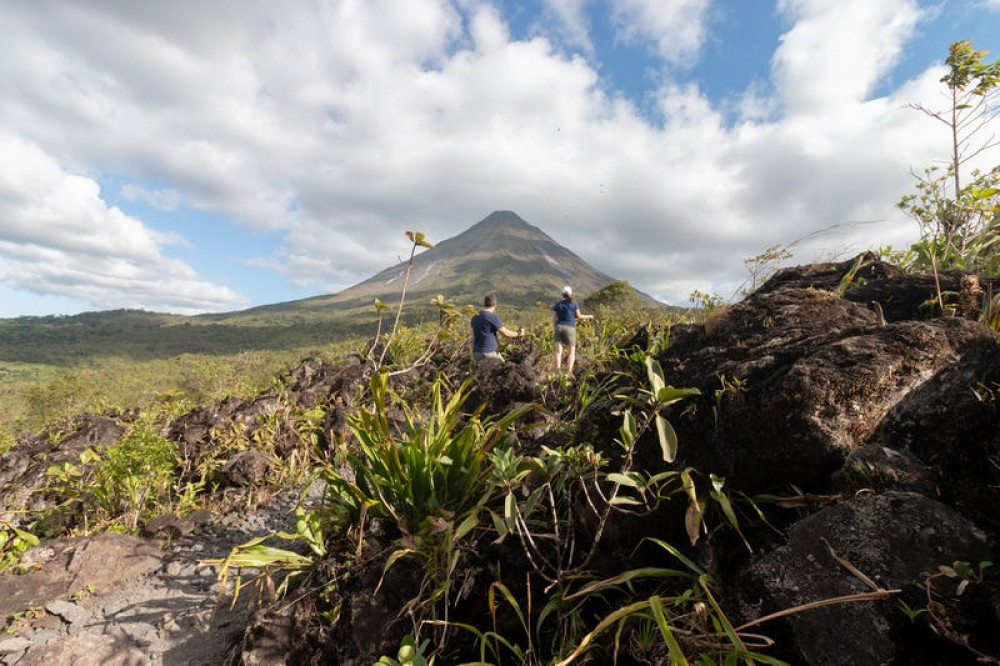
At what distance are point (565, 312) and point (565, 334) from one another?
0.43 meters

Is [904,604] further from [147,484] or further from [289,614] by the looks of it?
[147,484]

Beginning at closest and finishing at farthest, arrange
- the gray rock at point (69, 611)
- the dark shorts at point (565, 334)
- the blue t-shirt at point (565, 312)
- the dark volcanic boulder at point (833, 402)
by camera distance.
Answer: the dark volcanic boulder at point (833, 402), the gray rock at point (69, 611), the blue t-shirt at point (565, 312), the dark shorts at point (565, 334)

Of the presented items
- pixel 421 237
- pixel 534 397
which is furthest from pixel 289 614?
pixel 534 397

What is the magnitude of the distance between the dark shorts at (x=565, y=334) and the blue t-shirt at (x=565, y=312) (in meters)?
0.06

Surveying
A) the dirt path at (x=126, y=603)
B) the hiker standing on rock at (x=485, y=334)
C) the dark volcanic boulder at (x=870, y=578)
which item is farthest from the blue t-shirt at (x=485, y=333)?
the dark volcanic boulder at (x=870, y=578)

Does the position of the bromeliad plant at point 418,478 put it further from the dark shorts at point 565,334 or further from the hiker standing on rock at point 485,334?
the dark shorts at point 565,334

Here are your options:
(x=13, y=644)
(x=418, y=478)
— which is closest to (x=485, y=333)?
(x=418, y=478)

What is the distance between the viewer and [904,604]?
1.19 m

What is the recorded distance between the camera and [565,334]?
8102 millimetres

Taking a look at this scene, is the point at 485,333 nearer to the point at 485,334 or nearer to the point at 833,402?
the point at 485,334

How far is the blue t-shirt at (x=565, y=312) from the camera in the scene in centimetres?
792

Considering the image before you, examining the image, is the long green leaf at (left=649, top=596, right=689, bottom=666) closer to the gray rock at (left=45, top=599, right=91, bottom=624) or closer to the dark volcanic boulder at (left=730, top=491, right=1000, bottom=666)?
the dark volcanic boulder at (left=730, top=491, right=1000, bottom=666)

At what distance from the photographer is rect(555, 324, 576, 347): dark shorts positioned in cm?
808

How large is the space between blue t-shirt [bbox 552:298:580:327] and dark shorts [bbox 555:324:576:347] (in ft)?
0.19
